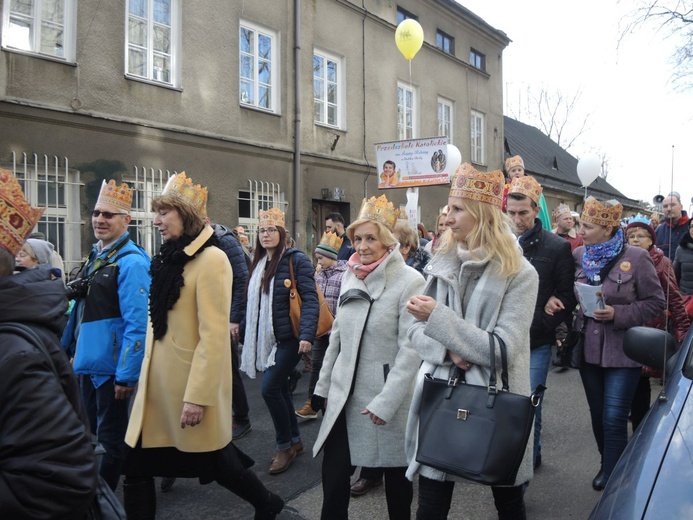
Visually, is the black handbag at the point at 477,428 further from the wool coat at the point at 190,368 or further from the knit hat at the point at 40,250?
the knit hat at the point at 40,250

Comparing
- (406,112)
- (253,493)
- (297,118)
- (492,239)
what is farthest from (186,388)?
(406,112)

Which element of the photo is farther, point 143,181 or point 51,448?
point 143,181

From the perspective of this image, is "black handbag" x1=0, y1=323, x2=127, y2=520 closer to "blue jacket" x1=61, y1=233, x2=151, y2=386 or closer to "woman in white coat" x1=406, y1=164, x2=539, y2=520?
"woman in white coat" x1=406, y1=164, x2=539, y2=520

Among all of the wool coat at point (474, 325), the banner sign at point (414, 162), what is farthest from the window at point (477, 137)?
the wool coat at point (474, 325)

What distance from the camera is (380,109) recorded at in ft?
52.0

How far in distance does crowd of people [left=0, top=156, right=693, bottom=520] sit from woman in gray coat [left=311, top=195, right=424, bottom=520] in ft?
0.04

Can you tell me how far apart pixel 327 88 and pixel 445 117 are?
19.2ft

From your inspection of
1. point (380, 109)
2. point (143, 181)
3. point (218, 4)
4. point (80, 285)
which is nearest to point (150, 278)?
point (80, 285)

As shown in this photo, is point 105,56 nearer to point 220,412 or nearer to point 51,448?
point 220,412

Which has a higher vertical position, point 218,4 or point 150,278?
point 218,4

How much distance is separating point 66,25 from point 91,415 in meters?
7.70

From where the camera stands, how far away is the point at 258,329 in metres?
4.82

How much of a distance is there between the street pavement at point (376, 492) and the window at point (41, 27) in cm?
711

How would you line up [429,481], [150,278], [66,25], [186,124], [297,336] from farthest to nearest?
[186,124] → [66,25] → [297,336] → [150,278] → [429,481]
